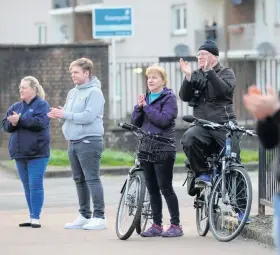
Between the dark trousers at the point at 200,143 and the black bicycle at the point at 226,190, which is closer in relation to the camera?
the black bicycle at the point at 226,190

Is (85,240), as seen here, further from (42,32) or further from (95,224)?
(42,32)

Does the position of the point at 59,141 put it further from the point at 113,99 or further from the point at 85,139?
the point at 85,139

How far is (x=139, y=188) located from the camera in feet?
32.4

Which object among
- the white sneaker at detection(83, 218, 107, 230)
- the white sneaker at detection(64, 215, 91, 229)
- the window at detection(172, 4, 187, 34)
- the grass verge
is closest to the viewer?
the white sneaker at detection(83, 218, 107, 230)

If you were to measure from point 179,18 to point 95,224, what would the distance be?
36266 millimetres

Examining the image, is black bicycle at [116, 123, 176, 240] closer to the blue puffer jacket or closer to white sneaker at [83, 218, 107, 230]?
white sneaker at [83, 218, 107, 230]

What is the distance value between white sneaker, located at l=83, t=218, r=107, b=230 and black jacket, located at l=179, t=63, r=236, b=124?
5.42ft

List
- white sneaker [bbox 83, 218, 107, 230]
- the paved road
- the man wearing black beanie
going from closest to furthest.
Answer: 1. the paved road
2. the man wearing black beanie
3. white sneaker [bbox 83, 218, 107, 230]

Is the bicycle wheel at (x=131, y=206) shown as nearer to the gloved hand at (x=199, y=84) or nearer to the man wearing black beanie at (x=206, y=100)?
the man wearing black beanie at (x=206, y=100)

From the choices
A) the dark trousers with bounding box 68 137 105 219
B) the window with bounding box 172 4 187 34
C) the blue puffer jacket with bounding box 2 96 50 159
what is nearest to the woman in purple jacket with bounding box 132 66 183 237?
the dark trousers with bounding box 68 137 105 219

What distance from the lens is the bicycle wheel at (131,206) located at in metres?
9.79

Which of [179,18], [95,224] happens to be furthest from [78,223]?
[179,18]

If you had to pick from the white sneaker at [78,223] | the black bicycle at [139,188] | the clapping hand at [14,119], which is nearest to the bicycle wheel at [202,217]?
the black bicycle at [139,188]

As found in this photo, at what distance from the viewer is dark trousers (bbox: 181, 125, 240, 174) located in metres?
9.68
